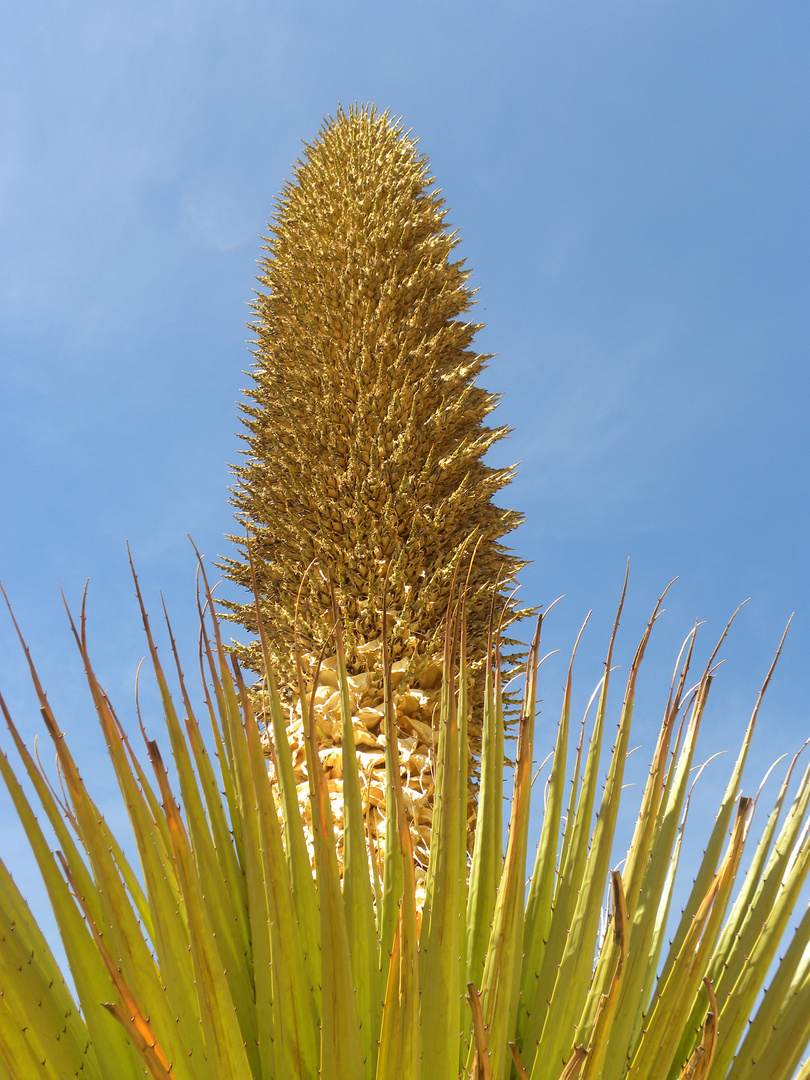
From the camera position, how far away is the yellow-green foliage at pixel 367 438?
269cm

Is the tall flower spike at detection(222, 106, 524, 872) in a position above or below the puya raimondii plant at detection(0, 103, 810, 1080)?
above

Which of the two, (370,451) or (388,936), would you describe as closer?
(388,936)

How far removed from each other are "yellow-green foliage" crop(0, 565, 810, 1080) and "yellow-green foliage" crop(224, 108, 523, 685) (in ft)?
2.67

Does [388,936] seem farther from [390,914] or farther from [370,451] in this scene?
[370,451]

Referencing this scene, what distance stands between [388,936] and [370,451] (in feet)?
5.99

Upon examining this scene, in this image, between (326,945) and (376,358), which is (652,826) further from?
(376,358)

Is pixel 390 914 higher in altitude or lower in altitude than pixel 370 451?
lower


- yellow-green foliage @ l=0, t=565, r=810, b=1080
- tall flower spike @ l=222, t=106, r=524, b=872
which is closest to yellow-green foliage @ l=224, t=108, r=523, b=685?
tall flower spike @ l=222, t=106, r=524, b=872

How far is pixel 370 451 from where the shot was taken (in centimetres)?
301

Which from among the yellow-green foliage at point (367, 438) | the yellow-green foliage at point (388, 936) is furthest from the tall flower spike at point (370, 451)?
the yellow-green foliage at point (388, 936)

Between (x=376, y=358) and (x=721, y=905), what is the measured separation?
248 centimetres

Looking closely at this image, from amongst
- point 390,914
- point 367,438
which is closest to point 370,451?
point 367,438

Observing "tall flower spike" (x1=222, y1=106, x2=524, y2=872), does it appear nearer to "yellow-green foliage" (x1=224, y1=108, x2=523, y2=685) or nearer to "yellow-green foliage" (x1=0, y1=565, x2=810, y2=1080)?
"yellow-green foliage" (x1=224, y1=108, x2=523, y2=685)

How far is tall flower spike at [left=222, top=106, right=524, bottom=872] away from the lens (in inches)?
104
